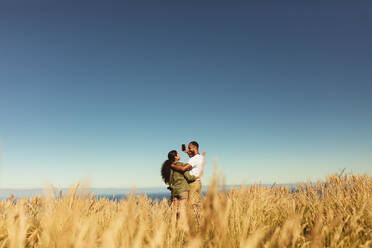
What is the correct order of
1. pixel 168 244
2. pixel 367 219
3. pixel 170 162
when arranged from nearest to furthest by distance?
pixel 168 244 < pixel 367 219 < pixel 170 162

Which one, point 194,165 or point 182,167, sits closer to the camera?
point 182,167

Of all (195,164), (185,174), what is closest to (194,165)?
(195,164)

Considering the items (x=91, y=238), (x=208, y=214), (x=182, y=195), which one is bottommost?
(x=182, y=195)

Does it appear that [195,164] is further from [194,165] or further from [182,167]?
[182,167]

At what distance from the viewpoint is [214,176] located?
1277 millimetres

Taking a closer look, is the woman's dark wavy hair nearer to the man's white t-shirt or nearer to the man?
the man

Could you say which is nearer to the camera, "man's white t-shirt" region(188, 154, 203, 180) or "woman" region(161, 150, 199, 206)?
"woman" region(161, 150, 199, 206)

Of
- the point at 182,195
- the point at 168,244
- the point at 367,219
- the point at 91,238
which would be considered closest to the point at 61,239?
the point at 91,238

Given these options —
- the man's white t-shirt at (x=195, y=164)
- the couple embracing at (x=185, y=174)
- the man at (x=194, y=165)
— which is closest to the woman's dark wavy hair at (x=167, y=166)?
the couple embracing at (x=185, y=174)

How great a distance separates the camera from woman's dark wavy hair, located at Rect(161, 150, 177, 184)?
6.33 metres

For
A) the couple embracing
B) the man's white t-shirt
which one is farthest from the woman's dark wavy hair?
the man's white t-shirt

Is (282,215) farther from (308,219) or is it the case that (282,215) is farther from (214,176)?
(214,176)

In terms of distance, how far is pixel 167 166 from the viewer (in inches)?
261

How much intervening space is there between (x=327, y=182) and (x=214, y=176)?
6908 millimetres
